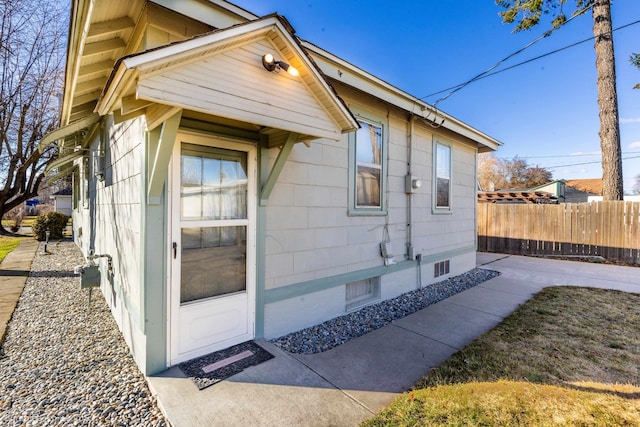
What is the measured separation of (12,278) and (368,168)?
7596 mm

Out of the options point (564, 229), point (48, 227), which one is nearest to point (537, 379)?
point (564, 229)

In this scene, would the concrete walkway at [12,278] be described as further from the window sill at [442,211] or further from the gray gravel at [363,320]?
the window sill at [442,211]

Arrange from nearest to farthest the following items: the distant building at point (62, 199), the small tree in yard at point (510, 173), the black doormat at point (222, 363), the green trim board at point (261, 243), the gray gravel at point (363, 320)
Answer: the black doormat at point (222, 363) → the green trim board at point (261, 243) → the gray gravel at point (363, 320) → the distant building at point (62, 199) → the small tree in yard at point (510, 173)

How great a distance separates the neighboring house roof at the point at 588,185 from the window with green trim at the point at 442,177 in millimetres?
34744

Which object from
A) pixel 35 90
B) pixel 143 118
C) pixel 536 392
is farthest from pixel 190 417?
pixel 35 90

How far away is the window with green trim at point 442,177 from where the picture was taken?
6.23 m

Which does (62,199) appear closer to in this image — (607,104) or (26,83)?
(26,83)

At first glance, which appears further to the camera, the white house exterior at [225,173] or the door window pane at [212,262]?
the door window pane at [212,262]

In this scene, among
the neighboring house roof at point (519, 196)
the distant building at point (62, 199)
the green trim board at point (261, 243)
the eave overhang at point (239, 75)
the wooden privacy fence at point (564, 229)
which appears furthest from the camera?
the distant building at point (62, 199)

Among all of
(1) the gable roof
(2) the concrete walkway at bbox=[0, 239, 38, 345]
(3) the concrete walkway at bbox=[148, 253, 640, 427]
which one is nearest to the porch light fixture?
(1) the gable roof

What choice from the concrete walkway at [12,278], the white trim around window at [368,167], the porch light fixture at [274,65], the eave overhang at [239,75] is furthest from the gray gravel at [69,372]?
the white trim around window at [368,167]

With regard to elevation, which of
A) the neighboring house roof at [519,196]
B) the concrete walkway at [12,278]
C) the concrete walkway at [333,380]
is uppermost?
the neighboring house roof at [519,196]

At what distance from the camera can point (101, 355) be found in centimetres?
313

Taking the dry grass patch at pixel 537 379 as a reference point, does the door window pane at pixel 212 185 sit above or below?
above
